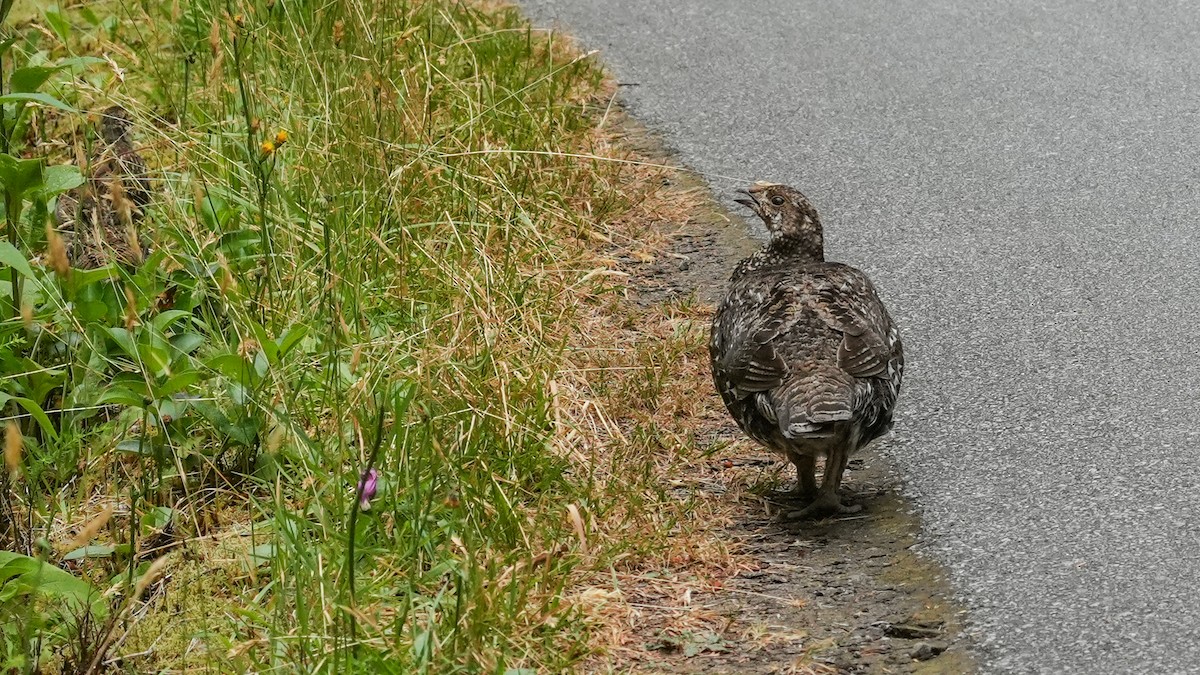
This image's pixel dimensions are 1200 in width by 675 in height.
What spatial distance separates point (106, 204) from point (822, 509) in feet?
8.73

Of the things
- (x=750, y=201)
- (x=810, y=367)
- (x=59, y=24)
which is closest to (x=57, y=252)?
(x=810, y=367)

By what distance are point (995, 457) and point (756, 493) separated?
73cm

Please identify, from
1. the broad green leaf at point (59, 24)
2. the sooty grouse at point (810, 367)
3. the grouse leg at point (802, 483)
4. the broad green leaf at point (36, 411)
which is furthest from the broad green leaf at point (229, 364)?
the broad green leaf at point (59, 24)

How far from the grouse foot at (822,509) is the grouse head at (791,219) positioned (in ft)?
4.20

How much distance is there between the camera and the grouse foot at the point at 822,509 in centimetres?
445

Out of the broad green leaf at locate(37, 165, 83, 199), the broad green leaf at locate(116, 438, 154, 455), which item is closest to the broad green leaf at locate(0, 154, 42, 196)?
the broad green leaf at locate(37, 165, 83, 199)

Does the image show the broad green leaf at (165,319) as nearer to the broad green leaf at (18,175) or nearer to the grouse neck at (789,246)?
the broad green leaf at (18,175)

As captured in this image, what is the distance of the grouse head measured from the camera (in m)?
5.48

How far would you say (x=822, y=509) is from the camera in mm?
4461

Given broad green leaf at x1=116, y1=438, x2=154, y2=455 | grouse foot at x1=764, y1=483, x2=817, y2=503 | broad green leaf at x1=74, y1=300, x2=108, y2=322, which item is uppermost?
broad green leaf at x1=74, y1=300, x2=108, y2=322

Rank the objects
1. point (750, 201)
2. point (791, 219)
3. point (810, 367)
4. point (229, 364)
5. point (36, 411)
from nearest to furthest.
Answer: point (36, 411) → point (229, 364) → point (810, 367) → point (791, 219) → point (750, 201)

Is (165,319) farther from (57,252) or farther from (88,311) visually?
(57,252)

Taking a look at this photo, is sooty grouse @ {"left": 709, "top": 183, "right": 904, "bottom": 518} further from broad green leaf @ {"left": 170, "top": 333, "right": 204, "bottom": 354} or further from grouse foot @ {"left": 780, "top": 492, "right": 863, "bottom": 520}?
broad green leaf @ {"left": 170, "top": 333, "right": 204, "bottom": 354}

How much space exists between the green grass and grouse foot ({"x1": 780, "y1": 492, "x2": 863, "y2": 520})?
0.45 meters
